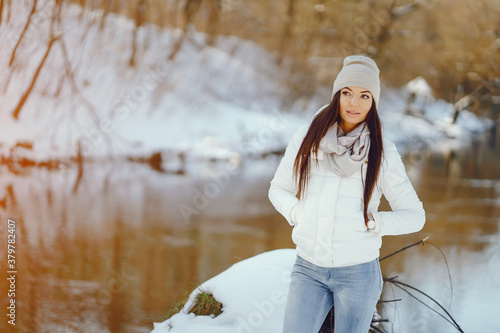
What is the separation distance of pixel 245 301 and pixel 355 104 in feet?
4.79

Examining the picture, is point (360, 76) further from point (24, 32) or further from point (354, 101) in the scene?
point (24, 32)

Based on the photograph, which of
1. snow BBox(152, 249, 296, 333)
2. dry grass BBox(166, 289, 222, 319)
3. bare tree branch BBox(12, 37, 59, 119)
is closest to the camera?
snow BBox(152, 249, 296, 333)

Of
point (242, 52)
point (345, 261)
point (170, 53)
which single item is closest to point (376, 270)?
point (345, 261)

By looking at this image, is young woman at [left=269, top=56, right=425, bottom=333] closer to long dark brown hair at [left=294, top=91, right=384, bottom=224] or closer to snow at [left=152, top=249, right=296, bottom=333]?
long dark brown hair at [left=294, top=91, right=384, bottom=224]

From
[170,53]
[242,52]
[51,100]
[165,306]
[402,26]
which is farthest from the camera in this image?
[402,26]

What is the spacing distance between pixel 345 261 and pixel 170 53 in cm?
1558

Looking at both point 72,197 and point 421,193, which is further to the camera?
point 421,193

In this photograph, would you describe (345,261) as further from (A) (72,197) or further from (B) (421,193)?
(B) (421,193)

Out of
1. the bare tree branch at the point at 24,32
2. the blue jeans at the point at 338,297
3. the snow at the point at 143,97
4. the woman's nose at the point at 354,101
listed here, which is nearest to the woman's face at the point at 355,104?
the woman's nose at the point at 354,101

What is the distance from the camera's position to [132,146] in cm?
1253

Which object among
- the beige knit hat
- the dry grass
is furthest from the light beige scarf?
the dry grass

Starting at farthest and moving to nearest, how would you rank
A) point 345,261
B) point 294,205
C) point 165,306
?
point 165,306
point 294,205
point 345,261

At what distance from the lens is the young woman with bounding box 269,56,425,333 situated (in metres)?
1.86

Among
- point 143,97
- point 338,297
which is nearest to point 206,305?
point 338,297
